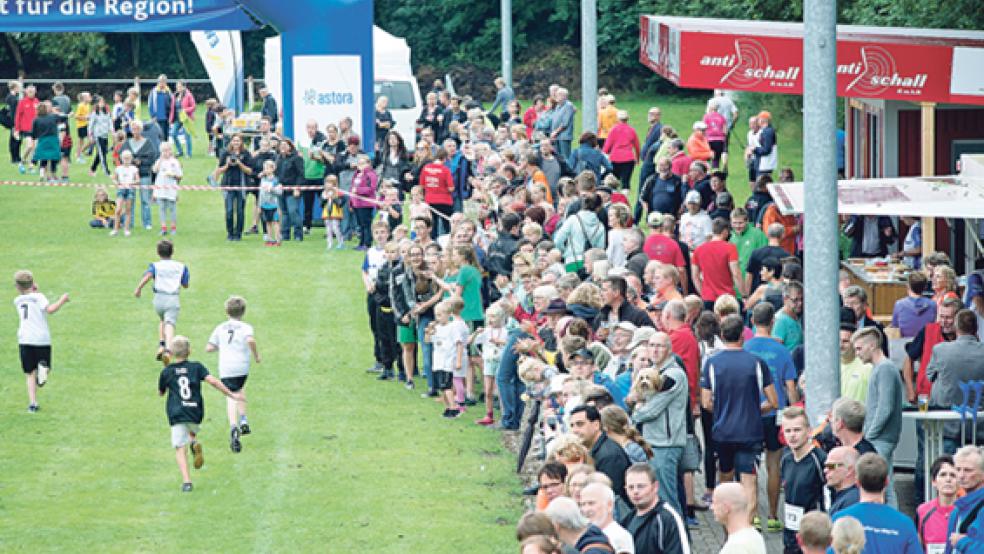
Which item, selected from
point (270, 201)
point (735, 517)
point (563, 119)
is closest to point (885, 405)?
point (735, 517)

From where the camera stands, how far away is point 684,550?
923 centimetres

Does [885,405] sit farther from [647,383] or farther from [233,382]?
[233,382]

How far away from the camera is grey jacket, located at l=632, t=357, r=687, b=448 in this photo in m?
12.2

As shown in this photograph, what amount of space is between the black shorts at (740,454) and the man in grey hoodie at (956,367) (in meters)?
1.35

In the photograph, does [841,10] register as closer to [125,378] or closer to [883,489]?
[125,378]

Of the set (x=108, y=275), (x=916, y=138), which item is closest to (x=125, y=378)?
(x=108, y=275)

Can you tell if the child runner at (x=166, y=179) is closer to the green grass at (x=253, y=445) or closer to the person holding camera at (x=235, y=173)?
the person holding camera at (x=235, y=173)

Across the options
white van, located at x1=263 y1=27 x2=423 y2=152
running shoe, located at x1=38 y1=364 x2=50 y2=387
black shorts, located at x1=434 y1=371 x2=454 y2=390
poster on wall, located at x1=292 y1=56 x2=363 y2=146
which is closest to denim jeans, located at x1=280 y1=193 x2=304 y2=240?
poster on wall, located at x1=292 y1=56 x2=363 y2=146

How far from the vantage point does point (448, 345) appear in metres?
17.6

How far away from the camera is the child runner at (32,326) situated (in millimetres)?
17875

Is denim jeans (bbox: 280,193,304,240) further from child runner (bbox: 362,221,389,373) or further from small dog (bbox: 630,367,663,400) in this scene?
small dog (bbox: 630,367,663,400)

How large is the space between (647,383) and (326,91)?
16990mm

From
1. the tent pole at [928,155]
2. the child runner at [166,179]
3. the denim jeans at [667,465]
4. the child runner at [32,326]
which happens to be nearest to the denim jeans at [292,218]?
the child runner at [166,179]

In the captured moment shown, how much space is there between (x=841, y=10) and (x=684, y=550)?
24.4 metres
